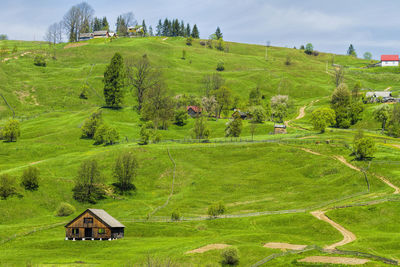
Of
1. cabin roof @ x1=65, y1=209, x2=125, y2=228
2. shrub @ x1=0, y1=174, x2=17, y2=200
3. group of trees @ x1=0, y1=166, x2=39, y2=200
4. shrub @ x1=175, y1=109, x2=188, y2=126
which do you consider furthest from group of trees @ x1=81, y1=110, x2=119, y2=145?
cabin roof @ x1=65, y1=209, x2=125, y2=228

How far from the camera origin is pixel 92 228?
83875 millimetres

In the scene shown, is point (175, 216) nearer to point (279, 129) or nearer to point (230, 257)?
point (230, 257)

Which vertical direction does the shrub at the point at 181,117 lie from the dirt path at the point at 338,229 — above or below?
above

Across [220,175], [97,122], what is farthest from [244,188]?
[97,122]

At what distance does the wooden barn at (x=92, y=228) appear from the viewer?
82438 millimetres

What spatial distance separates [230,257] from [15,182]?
219ft

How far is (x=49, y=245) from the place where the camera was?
75.2 m

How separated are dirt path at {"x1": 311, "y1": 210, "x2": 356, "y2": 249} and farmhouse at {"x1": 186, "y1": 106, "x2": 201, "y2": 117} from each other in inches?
4361

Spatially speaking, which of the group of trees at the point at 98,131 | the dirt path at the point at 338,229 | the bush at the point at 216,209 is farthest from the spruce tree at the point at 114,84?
the dirt path at the point at 338,229

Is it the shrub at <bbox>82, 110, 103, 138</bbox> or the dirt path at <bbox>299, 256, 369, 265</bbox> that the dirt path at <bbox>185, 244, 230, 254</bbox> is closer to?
the dirt path at <bbox>299, 256, 369, 265</bbox>

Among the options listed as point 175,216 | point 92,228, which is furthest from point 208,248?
point 92,228

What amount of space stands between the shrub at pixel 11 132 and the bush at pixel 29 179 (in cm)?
4509

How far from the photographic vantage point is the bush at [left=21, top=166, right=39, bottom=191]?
107 metres

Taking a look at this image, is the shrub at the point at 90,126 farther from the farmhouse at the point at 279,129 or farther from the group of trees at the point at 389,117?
the group of trees at the point at 389,117
